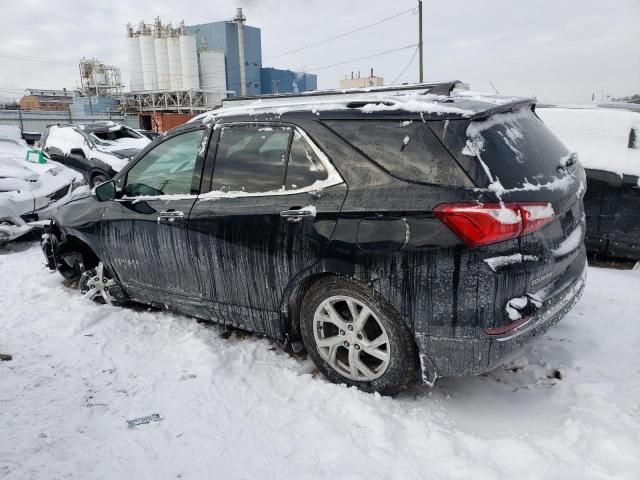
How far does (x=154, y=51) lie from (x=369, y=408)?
2287 inches

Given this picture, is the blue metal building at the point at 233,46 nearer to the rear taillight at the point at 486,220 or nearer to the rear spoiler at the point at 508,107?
the rear spoiler at the point at 508,107

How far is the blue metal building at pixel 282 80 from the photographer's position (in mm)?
58906

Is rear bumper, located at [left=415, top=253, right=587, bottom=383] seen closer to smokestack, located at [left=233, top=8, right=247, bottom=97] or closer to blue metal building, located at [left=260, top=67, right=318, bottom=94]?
smokestack, located at [left=233, top=8, right=247, bottom=97]

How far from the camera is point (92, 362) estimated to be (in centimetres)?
336

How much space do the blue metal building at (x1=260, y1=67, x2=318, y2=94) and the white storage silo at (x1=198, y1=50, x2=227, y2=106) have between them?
607 centimetres

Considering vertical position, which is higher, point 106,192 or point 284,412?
point 106,192

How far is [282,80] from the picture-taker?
60781 millimetres

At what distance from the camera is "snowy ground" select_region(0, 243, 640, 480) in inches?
91.3

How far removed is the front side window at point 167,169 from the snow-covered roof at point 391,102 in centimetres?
22

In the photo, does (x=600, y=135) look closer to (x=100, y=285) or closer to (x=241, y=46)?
(x=100, y=285)

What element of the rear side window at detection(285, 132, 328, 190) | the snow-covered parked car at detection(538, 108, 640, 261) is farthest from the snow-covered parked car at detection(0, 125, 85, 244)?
the snow-covered parked car at detection(538, 108, 640, 261)

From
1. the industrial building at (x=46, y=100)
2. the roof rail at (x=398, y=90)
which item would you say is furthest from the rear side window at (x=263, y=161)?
the industrial building at (x=46, y=100)

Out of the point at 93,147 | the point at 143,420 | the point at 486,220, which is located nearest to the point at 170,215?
the point at 143,420

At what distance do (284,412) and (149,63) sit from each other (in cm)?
5804
